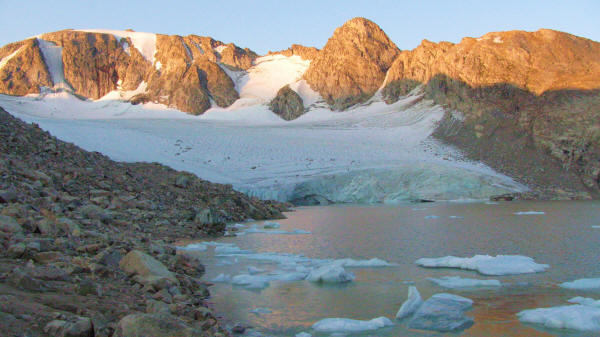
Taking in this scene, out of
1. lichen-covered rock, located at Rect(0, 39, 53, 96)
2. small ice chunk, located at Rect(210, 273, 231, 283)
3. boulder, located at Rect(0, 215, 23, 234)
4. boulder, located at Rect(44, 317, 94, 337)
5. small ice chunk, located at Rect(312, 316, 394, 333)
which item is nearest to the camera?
boulder, located at Rect(44, 317, 94, 337)

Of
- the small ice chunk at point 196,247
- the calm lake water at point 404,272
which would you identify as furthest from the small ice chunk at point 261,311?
the small ice chunk at point 196,247

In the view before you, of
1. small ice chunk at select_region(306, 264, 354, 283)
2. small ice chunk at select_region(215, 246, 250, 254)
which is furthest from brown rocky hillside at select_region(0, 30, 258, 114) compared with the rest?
small ice chunk at select_region(306, 264, 354, 283)

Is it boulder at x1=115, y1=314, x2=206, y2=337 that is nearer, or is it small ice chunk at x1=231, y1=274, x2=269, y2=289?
boulder at x1=115, y1=314, x2=206, y2=337

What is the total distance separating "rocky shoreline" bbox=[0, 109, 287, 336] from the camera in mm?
2715

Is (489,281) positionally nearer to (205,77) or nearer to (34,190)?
(34,190)

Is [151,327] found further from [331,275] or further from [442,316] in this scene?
[331,275]

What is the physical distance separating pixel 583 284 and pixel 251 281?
3.52m

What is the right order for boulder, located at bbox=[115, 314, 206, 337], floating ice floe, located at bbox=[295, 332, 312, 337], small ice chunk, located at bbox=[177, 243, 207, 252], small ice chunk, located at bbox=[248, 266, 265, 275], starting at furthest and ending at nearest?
small ice chunk, located at bbox=[177, 243, 207, 252]
small ice chunk, located at bbox=[248, 266, 265, 275]
floating ice floe, located at bbox=[295, 332, 312, 337]
boulder, located at bbox=[115, 314, 206, 337]

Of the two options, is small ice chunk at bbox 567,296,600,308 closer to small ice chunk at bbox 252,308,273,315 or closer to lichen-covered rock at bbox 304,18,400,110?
small ice chunk at bbox 252,308,273,315

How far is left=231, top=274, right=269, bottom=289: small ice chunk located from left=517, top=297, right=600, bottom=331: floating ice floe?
2.64 m

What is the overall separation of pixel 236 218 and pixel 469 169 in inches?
575

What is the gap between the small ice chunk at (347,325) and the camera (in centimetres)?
376

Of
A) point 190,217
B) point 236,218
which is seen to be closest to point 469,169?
point 236,218

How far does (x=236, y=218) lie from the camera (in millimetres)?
13000
